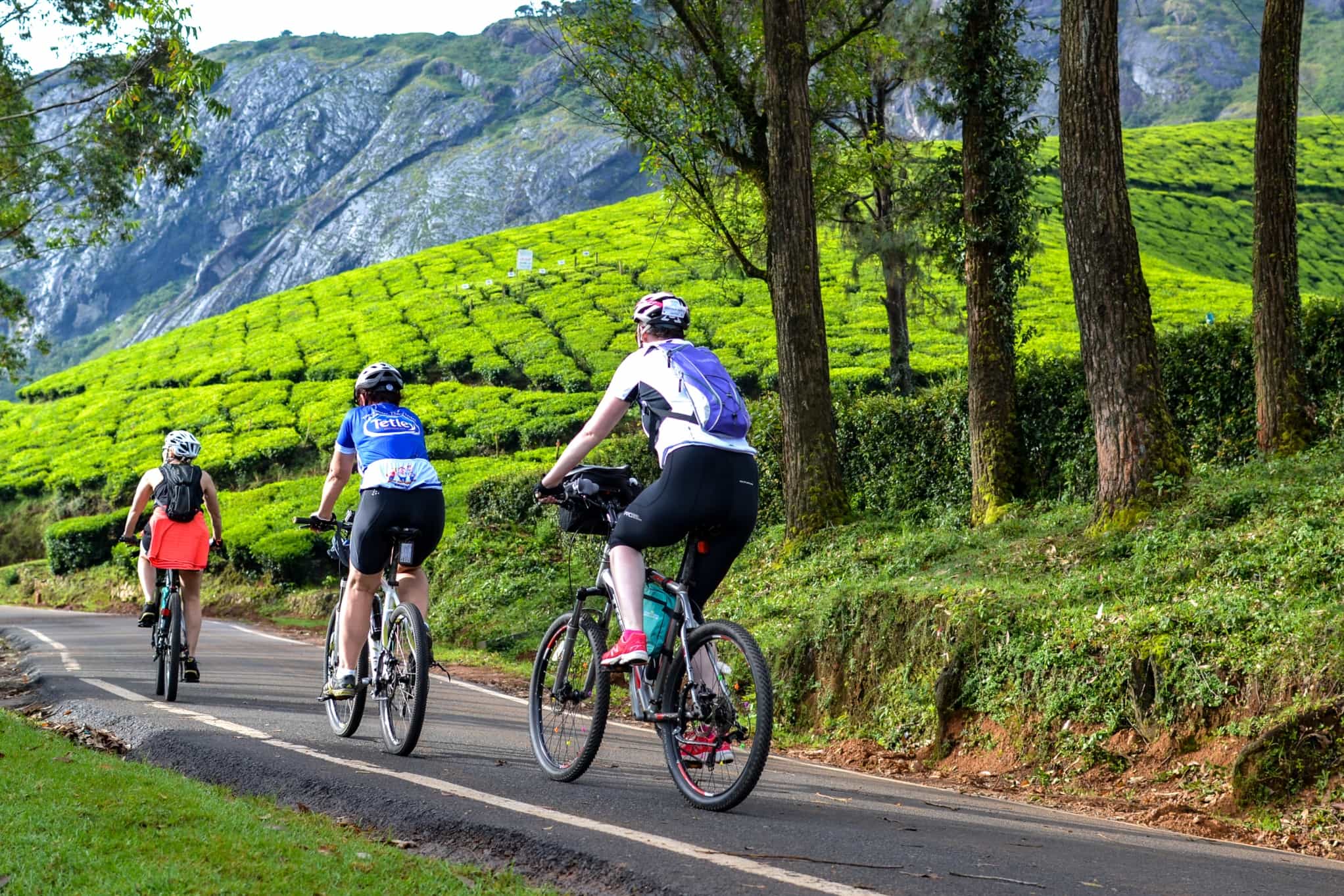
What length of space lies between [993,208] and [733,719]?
10.8 m

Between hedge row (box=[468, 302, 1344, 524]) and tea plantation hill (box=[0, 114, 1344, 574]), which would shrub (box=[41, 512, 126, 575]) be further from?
hedge row (box=[468, 302, 1344, 524])

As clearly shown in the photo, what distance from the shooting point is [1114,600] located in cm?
873

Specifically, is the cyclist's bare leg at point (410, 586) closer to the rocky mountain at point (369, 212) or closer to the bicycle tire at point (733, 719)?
the bicycle tire at point (733, 719)

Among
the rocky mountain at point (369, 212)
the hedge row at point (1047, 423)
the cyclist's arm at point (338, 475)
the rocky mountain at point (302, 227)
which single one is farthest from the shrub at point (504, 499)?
the rocky mountain at point (302, 227)

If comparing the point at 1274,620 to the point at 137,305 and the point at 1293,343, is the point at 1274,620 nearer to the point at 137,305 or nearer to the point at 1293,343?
the point at 1293,343

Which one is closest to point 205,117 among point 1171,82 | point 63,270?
point 63,270

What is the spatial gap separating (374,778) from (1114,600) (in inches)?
213

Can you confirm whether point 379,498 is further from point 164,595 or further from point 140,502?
point 140,502

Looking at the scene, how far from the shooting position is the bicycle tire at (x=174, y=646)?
9508 mm

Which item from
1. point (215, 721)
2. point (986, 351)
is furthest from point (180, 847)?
point (986, 351)

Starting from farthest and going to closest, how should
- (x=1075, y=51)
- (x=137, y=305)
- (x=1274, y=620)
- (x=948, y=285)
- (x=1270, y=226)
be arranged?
(x=137, y=305) < (x=948, y=285) < (x=1270, y=226) < (x=1075, y=51) < (x=1274, y=620)

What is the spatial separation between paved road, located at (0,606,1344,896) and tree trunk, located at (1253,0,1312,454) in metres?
6.91

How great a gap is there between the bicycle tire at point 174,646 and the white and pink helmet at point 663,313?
5.78m

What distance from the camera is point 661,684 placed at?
5559 mm
